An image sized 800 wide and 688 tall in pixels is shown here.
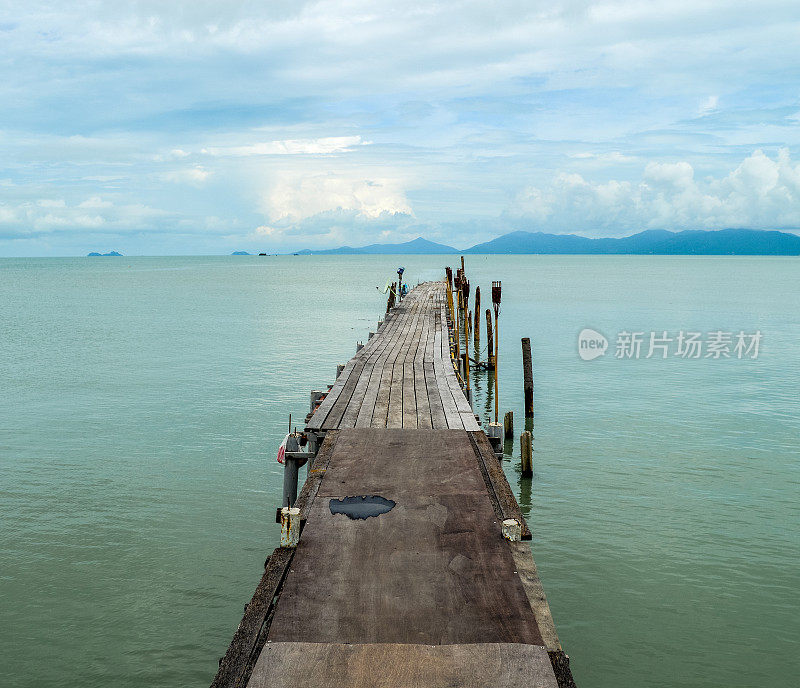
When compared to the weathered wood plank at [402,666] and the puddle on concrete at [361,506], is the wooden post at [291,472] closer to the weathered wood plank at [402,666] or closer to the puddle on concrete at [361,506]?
the puddle on concrete at [361,506]

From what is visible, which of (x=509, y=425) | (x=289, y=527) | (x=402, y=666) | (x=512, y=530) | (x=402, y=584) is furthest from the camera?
(x=509, y=425)

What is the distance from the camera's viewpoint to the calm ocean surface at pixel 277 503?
8.26m

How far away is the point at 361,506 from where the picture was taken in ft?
25.1

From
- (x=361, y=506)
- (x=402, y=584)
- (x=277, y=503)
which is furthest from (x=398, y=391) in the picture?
(x=402, y=584)

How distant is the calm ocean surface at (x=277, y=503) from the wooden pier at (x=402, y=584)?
242 centimetres

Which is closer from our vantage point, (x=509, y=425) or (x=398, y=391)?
(x=398, y=391)

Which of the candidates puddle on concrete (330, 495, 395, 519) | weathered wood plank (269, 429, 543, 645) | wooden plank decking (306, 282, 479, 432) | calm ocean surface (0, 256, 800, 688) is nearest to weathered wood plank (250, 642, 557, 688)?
weathered wood plank (269, 429, 543, 645)

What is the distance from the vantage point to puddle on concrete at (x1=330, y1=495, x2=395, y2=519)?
7.44m

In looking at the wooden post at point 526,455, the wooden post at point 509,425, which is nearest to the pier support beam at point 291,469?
the wooden post at point 526,455

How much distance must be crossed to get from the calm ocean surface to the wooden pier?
2.42 m

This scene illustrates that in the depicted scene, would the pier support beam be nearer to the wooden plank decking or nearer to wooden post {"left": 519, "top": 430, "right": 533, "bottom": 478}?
the wooden plank decking

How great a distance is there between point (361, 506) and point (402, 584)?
1.80 m

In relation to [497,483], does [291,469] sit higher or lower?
lower

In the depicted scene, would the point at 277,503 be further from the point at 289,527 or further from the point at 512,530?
the point at 512,530
